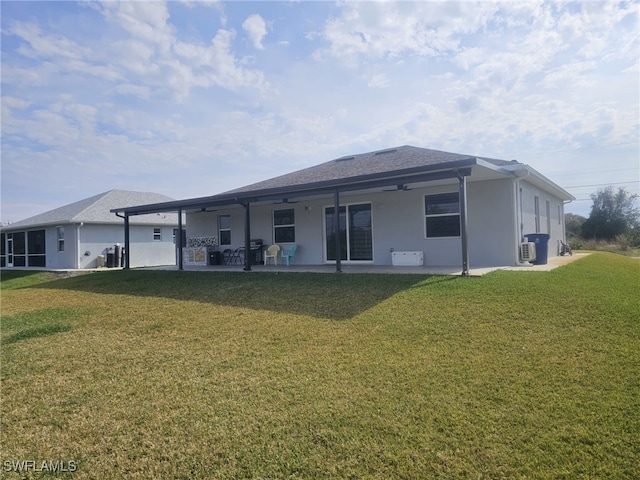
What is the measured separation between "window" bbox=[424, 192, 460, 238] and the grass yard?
12.0 ft

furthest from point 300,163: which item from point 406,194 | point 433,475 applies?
point 433,475

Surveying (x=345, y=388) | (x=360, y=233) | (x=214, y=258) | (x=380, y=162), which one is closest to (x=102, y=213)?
(x=214, y=258)

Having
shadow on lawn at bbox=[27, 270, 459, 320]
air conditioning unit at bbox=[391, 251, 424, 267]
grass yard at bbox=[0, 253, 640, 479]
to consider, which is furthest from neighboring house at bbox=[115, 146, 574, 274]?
grass yard at bbox=[0, 253, 640, 479]

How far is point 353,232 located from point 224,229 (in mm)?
6520

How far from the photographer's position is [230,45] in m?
10.4

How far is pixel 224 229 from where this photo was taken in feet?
54.2

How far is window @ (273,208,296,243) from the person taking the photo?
46.8ft

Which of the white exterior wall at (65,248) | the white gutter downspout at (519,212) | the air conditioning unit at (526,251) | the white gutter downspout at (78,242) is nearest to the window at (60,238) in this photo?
the white exterior wall at (65,248)

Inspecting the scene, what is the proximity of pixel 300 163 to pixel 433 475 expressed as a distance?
59.0 feet

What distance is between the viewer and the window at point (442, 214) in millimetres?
10891

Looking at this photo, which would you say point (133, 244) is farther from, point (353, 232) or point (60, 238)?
point (353, 232)

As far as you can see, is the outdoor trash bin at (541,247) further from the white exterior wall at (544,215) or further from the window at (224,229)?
the window at (224,229)

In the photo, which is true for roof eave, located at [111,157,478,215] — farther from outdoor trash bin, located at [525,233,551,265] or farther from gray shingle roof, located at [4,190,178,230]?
gray shingle roof, located at [4,190,178,230]

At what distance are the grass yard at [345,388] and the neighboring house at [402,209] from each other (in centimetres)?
300
